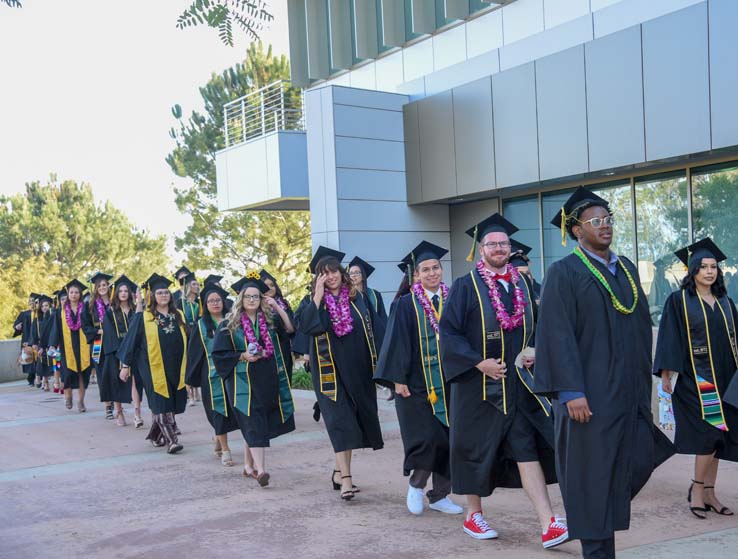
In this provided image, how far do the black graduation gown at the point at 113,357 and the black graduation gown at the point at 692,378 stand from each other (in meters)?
8.07

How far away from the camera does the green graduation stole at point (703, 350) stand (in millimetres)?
→ 6430

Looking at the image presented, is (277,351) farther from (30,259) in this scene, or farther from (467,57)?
(30,259)

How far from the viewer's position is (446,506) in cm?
670

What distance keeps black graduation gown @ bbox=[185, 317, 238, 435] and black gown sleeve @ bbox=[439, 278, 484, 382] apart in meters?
3.44

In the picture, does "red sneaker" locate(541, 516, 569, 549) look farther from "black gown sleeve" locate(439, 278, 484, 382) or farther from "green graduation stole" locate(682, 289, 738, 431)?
"green graduation stole" locate(682, 289, 738, 431)

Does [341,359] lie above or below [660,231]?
below

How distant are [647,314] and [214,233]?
102 feet

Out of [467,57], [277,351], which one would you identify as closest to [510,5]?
[467,57]

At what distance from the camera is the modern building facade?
13344 millimetres

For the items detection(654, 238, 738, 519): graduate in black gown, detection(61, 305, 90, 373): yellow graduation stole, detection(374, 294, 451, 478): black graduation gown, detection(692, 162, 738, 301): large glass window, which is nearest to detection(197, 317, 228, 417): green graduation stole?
detection(374, 294, 451, 478): black graduation gown

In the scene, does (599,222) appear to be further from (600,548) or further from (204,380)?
(204,380)

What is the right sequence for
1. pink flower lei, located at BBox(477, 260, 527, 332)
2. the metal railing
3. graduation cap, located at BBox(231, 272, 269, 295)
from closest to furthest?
pink flower lei, located at BBox(477, 260, 527, 332) < graduation cap, located at BBox(231, 272, 269, 295) < the metal railing

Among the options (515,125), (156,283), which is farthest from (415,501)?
(515,125)

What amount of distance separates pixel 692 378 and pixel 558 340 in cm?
246
